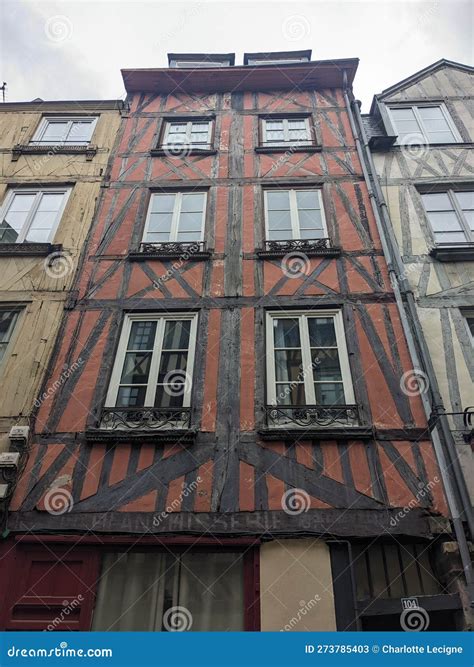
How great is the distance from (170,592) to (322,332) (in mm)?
4170

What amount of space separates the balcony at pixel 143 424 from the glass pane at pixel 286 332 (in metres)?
1.84

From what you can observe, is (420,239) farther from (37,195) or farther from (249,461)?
(37,195)

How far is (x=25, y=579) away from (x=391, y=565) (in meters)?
4.32

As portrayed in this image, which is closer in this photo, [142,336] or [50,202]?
[142,336]

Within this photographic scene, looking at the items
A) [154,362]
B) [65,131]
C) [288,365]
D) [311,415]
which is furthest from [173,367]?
[65,131]

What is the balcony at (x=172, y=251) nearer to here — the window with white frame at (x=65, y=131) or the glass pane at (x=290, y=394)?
the glass pane at (x=290, y=394)

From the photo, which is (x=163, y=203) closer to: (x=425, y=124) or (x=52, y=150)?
(x=52, y=150)

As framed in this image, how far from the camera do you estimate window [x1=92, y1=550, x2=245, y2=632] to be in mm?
4945

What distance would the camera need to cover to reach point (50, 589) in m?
5.04

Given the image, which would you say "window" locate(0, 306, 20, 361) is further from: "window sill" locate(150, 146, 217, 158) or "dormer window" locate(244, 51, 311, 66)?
"dormer window" locate(244, 51, 311, 66)

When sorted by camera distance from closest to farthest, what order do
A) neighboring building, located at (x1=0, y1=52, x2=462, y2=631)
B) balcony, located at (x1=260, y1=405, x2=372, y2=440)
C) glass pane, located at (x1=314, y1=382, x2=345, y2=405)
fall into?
neighboring building, located at (x1=0, y1=52, x2=462, y2=631), balcony, located at (x1=260, y1=405, x2=372, y2=440), glass pane, located at (x1=314, y1=382, x2=345, y2=405)

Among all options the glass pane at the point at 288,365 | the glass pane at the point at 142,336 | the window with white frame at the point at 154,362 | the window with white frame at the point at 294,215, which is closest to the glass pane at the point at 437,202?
the window with white frame at the point at 294,215

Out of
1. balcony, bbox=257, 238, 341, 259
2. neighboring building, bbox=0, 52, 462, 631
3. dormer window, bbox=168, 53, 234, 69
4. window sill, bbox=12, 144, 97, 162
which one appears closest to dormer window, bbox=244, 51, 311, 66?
dormer window, bbox=168, 53, 234, 69

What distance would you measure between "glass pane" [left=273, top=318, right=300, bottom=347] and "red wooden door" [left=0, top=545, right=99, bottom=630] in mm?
3870
